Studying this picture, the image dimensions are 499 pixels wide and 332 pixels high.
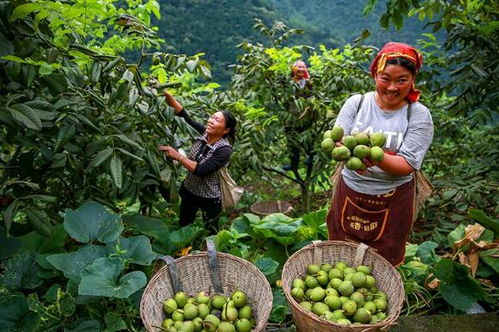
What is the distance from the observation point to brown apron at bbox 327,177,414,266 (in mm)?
2076

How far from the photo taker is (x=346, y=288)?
1816 millimetres

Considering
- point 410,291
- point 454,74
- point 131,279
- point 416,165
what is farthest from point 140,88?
point 454,74

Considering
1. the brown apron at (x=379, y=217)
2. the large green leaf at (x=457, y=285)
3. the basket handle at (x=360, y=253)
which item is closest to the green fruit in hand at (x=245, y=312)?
the basket handle at (x=360, y=253)

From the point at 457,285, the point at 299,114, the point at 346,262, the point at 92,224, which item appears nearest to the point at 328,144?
the point at 346,262

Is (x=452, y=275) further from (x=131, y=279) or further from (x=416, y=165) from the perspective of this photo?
(x=131, y=279)

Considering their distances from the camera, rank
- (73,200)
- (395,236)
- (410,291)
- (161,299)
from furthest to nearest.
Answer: (73,200) → (410,291) → (395,236) → (161,299)

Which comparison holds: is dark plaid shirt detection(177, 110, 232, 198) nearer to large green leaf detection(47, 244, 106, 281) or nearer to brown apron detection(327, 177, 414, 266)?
brown apron detection(327, 177, 414, 266)

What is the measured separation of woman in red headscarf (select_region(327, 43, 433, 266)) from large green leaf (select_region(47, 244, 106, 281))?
121 centimetres

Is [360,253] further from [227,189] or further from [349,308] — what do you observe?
[227,189]

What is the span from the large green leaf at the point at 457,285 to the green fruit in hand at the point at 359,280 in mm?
521

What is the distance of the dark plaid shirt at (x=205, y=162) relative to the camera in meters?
3.14

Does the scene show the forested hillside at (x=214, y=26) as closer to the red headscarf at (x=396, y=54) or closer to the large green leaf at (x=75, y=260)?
the red headscarf at (x=396, y=54)

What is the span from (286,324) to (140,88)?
1436 millimetres

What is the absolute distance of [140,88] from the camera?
7.32 ft
